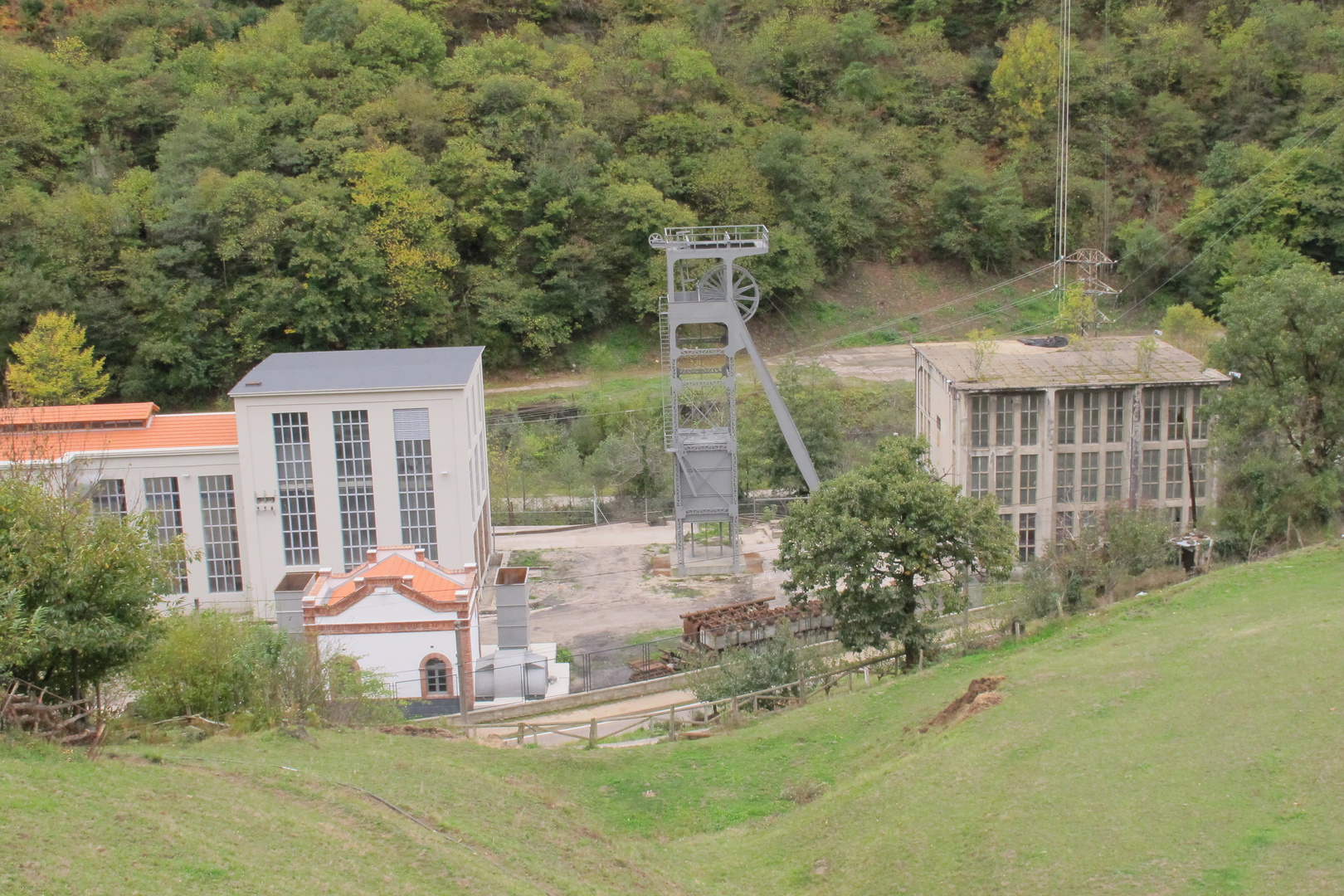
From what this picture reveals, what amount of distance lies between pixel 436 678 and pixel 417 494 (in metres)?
8.48

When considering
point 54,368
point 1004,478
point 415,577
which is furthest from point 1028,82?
point 415,577

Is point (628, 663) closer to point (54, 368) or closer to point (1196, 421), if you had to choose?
point (1196, 421)

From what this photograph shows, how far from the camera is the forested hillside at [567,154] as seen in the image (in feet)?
188

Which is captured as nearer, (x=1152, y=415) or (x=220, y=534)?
(x=1152, y=415)

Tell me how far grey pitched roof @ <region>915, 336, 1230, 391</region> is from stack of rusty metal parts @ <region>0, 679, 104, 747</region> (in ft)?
84.0

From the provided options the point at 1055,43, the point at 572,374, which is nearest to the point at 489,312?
the point at 572,374

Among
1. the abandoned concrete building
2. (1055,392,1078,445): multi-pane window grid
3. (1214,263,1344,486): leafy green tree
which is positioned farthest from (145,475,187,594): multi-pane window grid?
(1214,263,1344,486): leafy green tree

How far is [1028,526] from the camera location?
37062mm

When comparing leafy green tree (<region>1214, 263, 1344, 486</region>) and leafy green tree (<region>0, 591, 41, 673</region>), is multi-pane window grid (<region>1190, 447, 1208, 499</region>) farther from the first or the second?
leafy green tree (<region>0, 591, 41, 673</region>)

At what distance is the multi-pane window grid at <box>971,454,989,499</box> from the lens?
3669 cm

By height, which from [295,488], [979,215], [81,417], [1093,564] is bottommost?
[1093,564]

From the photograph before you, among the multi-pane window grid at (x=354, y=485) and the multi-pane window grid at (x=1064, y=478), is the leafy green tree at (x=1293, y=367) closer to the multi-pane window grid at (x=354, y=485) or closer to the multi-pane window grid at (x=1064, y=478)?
the multi-pane window grid at (x=1064, y=478)

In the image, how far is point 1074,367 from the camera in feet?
123

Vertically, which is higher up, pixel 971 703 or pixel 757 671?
pixel 971 703
